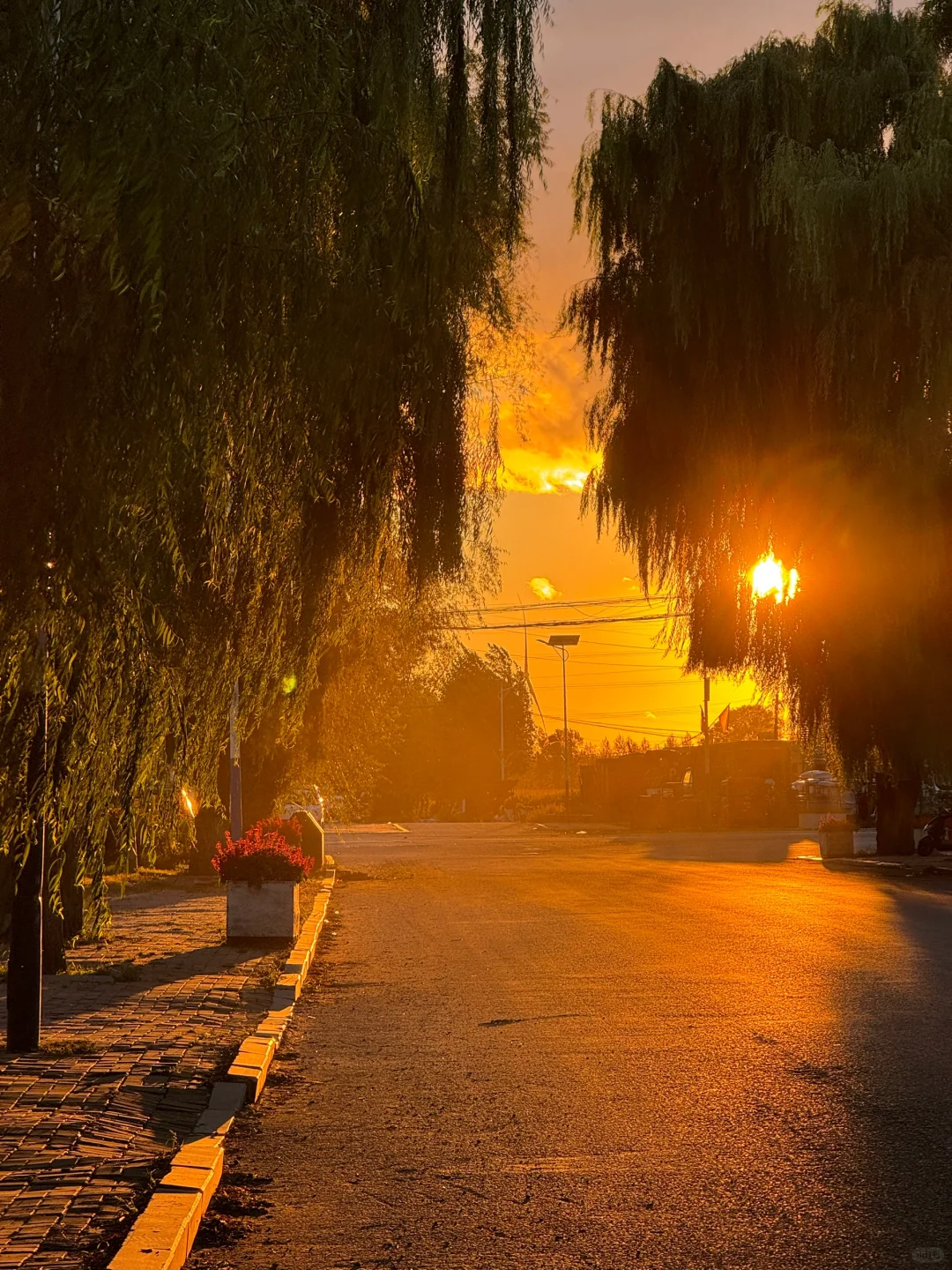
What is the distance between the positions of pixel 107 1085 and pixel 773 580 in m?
19.4

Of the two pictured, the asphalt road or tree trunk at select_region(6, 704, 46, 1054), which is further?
tree trunk at select_region(6, 704, 46, 1054)

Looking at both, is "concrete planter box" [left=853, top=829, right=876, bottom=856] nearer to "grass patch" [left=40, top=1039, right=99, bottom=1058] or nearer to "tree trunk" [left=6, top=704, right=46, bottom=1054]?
"grass patch" [left=40, top=1039, right=99, bottom=1058]

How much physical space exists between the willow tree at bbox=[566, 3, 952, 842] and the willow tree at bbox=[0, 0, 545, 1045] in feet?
52.4

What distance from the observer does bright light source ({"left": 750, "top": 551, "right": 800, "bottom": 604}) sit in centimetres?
2512

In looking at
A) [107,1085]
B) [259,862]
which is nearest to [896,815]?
[259,862]

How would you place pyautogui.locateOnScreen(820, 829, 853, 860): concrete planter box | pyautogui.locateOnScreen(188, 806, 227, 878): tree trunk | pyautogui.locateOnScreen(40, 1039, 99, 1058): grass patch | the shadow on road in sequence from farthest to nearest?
the shadow on road → pyautogui.locateOnScreen(820, 829, 853, 860): concrete planter box → pyautogui.locateOnScreen(188, 806, 227, 878): tree trunk → pyautogui.locateOnScreen(40, 1039, 99, 1058): grass patch

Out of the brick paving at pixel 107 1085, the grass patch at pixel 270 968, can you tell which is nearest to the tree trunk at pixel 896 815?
the grass patch at pixel 270 968

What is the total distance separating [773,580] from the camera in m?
25.8

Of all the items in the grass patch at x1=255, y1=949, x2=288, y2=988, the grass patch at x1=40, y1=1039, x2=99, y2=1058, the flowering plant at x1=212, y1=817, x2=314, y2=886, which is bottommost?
the grass patch at x1=255, y1=949, x2=288, y2=988

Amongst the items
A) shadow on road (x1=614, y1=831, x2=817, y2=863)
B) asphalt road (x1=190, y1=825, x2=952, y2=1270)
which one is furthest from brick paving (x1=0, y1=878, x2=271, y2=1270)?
shadow on road (x1=614, y1=831, x2=817, y2=863)

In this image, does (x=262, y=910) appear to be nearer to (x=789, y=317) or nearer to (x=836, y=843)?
(x=789, y=317)

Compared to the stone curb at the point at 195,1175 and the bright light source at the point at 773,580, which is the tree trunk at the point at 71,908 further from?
the bright light source at the point at 773,580

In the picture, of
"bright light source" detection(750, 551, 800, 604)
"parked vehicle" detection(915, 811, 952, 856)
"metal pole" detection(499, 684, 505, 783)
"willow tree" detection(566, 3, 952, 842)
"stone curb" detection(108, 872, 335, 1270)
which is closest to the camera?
"stone curb" detection(108, 872, 335, 1270)

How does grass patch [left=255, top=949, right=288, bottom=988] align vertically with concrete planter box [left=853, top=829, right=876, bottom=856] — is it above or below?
below
